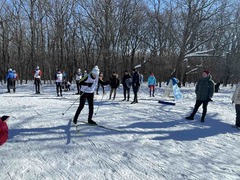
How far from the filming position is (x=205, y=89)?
7.84 m

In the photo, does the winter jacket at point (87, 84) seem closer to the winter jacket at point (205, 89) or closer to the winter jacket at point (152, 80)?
the winter jacket at point (205, 89)

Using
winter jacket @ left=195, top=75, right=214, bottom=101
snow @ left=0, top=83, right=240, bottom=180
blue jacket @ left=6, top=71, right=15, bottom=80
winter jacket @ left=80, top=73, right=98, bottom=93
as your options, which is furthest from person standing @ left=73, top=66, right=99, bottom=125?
blue jacket @ left=6, top=71, right=15, bottom=80

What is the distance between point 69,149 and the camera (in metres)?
4.86

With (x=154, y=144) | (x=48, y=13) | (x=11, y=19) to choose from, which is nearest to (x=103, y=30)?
(x=48, y=13)

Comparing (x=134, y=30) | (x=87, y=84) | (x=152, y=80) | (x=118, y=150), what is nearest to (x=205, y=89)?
(x=87, y=84)

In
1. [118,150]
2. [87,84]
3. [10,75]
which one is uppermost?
[10,75]

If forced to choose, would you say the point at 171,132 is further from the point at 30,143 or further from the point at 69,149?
the point at 30,143

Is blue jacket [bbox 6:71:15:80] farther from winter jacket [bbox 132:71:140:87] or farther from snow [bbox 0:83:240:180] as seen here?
winter jacket [bbox 132:71:140:87]

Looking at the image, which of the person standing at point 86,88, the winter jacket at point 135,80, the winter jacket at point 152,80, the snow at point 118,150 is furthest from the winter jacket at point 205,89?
the winter jacket at point 152,80

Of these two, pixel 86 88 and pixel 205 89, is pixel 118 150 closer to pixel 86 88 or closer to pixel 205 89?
pixel 86 88

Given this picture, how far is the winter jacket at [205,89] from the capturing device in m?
7.81

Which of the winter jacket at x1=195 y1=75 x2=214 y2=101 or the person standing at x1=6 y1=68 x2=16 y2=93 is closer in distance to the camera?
the winter jacket at x1=195 y1=75 x2=214 y2=101

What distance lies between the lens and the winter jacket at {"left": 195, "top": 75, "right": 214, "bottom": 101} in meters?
7.81

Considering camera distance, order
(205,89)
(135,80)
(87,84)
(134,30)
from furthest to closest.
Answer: (134,30) → (135,80) → (205,89) → (87,84)
